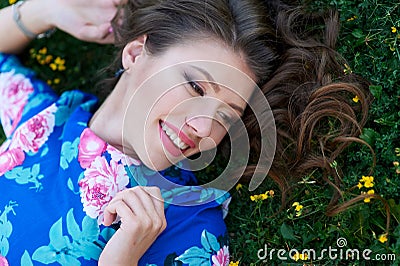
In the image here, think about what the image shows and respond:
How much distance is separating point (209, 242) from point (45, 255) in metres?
0.68

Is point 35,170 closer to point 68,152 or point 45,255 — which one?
point 68,152

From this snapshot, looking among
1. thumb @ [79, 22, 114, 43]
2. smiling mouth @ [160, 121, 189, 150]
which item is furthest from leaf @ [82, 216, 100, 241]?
thumb @ [79, 22, 114, 43]

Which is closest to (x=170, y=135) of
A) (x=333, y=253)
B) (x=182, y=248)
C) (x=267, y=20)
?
(x=182, y=248)

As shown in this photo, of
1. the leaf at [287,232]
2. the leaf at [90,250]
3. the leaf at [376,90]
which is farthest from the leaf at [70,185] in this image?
the leaf at [376,90]

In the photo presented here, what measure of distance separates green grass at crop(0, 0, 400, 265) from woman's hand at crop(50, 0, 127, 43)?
1026mm

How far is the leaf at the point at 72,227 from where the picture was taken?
2.39m

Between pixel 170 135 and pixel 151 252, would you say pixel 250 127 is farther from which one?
pixel 151 252

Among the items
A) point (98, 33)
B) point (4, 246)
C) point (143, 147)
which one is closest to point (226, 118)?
point (143, 147)

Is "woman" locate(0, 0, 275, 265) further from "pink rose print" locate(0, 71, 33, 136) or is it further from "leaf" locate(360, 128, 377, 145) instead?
"leaf" locate(360, 128, 377, 145)

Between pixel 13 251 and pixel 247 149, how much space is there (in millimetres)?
1164

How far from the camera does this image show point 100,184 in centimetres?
246

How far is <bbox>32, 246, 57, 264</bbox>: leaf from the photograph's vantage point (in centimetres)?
239

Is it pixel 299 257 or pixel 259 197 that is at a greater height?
pixel 259 197

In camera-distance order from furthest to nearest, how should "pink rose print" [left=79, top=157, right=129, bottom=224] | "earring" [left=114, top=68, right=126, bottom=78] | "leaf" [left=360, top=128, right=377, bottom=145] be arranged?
"earring" [left=114, top=68, right=126, bottom=78]
"leaf" [left=360, top=128, right=377, bottom=145]
"pink rose print" [left=79, top=157, right=129, bottom=224]
